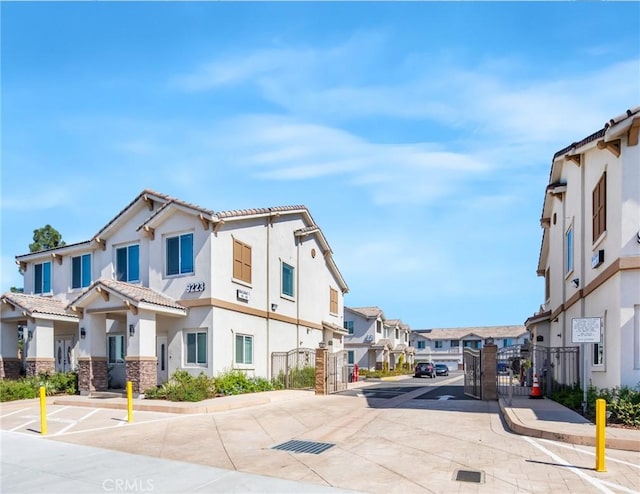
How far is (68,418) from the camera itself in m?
15.8

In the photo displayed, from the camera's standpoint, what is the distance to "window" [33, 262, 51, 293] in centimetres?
2834

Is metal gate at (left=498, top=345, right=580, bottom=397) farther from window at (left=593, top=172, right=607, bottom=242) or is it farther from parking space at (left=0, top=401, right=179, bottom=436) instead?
parking space at (left=0, top=401, right=179, bottom=436)

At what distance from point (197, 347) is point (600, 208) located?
14.7 m

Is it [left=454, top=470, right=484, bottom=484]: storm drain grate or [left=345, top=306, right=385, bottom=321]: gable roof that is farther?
[left=345, top=306, right=385, bottom=321]: gable roof

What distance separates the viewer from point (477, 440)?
11578 mm

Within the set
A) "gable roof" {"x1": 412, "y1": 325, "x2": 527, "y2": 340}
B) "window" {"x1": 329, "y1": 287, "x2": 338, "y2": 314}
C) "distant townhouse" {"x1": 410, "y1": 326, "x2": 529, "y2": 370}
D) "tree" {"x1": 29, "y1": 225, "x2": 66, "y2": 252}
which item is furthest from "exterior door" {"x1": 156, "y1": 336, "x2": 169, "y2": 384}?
"gable roof" {"x1": 412, "y1": 325, "x2": 527, "y2": 340}

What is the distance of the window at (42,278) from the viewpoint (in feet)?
93.0

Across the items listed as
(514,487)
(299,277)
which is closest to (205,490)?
(514,487)

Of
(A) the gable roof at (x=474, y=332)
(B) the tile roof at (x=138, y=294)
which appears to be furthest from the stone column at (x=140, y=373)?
(A) the gable roof at (x=474, y=332)

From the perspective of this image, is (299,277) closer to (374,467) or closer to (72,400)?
(72,400)

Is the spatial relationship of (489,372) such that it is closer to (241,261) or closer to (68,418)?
(241,261)

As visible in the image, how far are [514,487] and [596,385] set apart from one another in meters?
8.83

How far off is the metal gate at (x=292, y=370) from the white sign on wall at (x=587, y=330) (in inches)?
538

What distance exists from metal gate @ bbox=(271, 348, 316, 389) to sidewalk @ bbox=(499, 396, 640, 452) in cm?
1063
